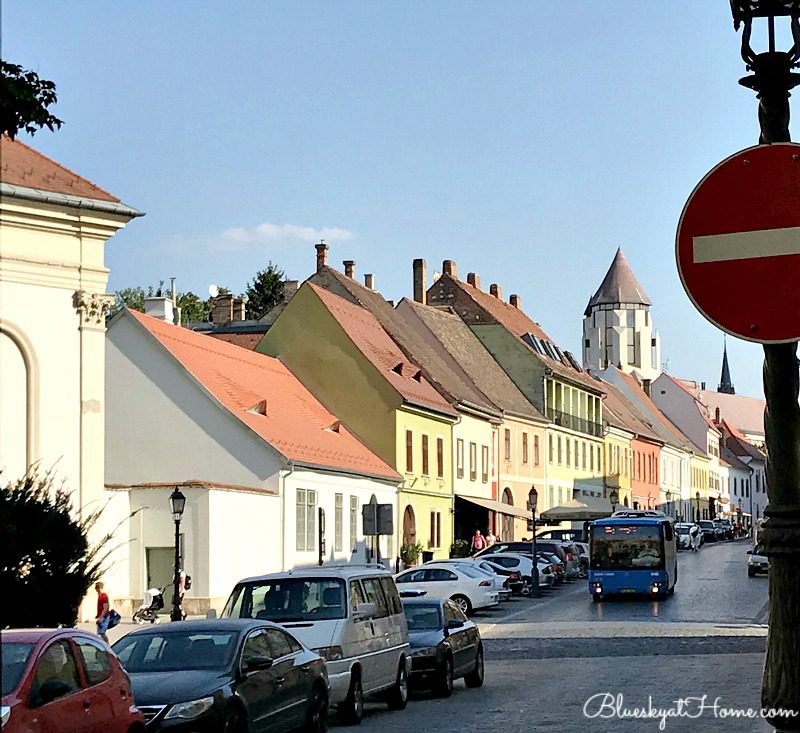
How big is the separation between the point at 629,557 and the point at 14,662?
37.9 meters

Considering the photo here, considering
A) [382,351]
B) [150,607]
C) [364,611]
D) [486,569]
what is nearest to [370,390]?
[382,351]

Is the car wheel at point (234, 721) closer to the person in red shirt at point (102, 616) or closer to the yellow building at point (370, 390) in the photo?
the person in red shirt at point (102, 616)

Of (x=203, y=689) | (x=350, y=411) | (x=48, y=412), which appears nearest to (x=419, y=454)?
(x=350, y=411)

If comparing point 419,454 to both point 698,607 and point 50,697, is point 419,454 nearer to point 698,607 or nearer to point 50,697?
point 698,607

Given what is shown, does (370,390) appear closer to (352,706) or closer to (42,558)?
(352,706)

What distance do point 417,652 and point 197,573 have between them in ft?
61.4

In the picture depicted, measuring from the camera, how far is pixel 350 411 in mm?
58781

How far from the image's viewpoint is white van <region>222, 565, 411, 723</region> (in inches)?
722

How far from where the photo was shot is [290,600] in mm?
19531

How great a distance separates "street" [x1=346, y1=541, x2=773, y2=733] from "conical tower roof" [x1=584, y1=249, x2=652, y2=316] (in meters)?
121

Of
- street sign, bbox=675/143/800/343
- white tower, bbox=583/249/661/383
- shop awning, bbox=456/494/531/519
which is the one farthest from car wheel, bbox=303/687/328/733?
white tower, bbox=583/249/661/383

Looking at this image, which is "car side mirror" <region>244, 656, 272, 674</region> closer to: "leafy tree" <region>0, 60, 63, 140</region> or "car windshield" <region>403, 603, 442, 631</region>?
"leafy tree" <region>0, 60, 63, 140</region>

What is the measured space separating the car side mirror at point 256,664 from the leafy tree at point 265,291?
85432 mm

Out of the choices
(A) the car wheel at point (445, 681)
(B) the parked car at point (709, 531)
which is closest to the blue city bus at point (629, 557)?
(A) the car wheel at point (445, 681)
